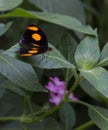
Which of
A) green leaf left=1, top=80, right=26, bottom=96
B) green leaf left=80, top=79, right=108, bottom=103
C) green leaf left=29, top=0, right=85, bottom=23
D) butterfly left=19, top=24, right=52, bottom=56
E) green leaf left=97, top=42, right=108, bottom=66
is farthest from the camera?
green leaf left=29, top=0, right=85, bottom=23

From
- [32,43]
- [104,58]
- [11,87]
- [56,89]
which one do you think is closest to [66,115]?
[56,89]

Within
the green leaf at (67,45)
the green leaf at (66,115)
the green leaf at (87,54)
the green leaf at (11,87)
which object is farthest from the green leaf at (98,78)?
the green leaf at (66,115)

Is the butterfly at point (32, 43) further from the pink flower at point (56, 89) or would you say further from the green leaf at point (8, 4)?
the pink flower at point (56, 89)

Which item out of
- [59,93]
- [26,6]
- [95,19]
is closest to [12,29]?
[26,6]

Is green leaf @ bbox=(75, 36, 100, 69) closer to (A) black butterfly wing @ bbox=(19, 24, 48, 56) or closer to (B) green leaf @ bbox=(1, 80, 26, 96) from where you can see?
(A) black butterfly wing @ bbox=(19, 24, 48, 56)

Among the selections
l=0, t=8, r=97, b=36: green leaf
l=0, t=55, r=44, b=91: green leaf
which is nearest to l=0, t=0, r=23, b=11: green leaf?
l=0, t=8, r=97, b=36: green leaf

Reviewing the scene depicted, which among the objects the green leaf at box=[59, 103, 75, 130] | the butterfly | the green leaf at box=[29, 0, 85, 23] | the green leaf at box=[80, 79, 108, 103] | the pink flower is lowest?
the green leaf at box=[59, 103, 75, 130]

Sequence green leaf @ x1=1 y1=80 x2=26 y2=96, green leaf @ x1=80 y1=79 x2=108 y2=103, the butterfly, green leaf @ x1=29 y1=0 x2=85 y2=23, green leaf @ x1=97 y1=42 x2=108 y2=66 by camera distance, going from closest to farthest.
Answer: the butterfly < green leaf @ x1=97 y1=42 x2=108 y2=66 < green leaf @ x1=1 y1=80 x2=26 y2=96 < green leaf @ x1=80 y1=79 x2=108 y2=103 < green leaf @ x1=29 y1=0 x2=85 y2=23
